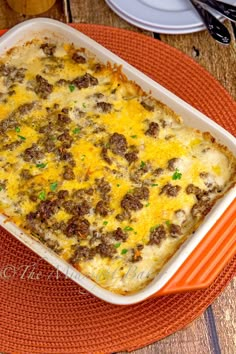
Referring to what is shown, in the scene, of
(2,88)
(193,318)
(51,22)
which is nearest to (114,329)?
(193,318)

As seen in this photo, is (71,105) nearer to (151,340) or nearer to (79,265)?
(79,265)

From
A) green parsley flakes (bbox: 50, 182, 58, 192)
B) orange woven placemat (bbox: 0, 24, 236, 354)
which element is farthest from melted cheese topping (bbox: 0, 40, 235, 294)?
orange woven placemat (bbox: 0, 24, 236, 354)

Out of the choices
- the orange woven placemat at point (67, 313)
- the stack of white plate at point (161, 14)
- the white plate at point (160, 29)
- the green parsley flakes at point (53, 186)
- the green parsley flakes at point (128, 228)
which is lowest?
the orange woven placemat at point (67, 313)

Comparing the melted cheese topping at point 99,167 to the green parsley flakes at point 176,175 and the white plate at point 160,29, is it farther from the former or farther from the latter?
the white plate at point 160,29

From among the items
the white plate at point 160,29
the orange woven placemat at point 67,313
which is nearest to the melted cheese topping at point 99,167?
the orange woven placemat at point 67,313

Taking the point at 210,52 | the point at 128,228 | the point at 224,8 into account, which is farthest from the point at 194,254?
the point at 224,8
